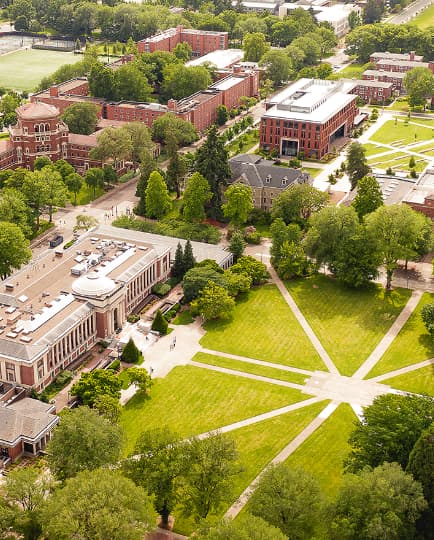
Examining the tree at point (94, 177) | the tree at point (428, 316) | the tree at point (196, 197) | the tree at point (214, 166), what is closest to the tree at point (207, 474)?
the tree at point (428, 316)

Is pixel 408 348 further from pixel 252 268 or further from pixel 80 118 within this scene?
pixel 80 118

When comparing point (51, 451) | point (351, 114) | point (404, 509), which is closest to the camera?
point (404, 509)

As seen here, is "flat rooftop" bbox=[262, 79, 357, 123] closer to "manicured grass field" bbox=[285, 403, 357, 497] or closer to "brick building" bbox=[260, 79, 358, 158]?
"brick building" bbox=[260, 79, 358, 158]

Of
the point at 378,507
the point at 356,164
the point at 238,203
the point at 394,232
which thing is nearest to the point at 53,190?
the point at 238,203

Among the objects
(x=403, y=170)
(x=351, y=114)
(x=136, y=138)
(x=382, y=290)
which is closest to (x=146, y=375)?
(x=382, y=290)

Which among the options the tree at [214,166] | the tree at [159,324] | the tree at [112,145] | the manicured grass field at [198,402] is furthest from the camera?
Answer: the tree at [112,145]

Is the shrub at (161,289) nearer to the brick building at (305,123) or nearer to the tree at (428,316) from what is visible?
the tree at (428,316)

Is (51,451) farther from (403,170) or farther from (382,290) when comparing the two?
(403,170)
